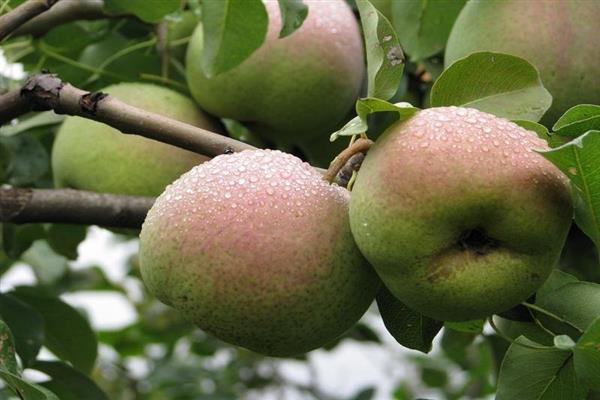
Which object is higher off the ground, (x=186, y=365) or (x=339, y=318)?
(x=339, y=318)

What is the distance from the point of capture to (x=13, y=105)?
1.47 m

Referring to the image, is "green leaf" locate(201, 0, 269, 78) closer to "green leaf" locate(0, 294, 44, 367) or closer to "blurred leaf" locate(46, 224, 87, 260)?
"green leaf" locate(0, 294, 44, 367)

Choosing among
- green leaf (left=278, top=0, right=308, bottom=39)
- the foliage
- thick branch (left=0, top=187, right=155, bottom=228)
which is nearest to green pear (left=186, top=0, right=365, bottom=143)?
the foliage

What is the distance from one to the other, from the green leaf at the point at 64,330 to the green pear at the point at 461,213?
103 cm

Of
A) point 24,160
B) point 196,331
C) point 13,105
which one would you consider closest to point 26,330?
point 24,160

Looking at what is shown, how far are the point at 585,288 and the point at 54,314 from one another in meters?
1.08

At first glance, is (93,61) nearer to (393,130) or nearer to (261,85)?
(261,85)

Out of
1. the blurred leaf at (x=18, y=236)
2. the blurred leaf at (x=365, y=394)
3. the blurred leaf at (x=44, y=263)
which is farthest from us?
the blurred leaf at (x=365, y=394)

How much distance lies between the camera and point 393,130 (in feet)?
3.76

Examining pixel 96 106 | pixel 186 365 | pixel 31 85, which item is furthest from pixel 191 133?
pixel 186 365

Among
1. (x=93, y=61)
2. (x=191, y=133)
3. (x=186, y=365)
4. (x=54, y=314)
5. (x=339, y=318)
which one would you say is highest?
(x=191, y=133)

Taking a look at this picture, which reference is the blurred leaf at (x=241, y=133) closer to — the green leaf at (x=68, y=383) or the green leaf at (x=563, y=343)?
the green leaf at (x=68, y=383)

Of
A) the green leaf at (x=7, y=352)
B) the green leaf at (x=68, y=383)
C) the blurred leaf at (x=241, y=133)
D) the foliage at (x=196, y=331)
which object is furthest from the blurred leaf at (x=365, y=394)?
the green leaf at (x=7, y=352)

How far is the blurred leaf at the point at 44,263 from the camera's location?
2.54 metres
